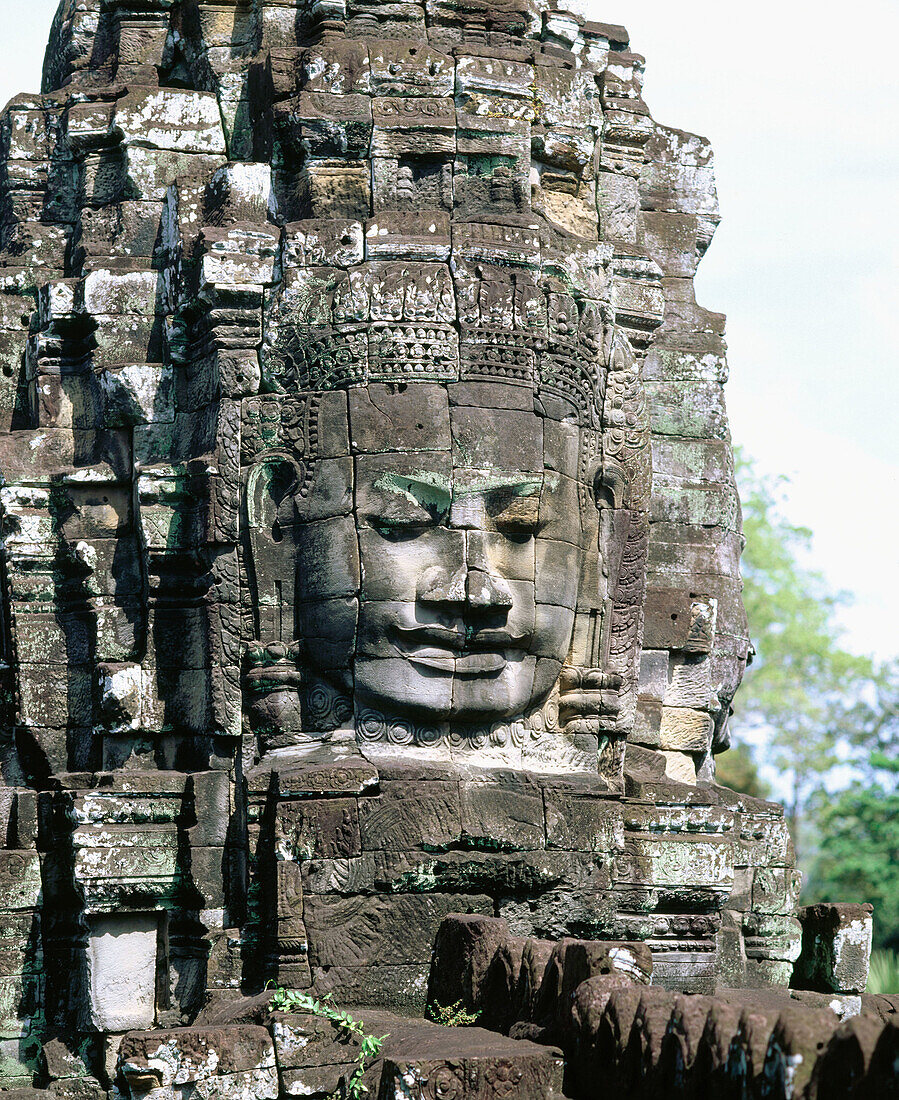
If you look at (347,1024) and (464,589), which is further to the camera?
(464,589)

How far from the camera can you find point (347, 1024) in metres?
9.50

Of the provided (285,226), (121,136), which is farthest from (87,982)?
(121,136)

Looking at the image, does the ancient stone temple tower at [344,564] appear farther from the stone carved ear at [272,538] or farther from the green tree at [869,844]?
the green tree at [869,844]

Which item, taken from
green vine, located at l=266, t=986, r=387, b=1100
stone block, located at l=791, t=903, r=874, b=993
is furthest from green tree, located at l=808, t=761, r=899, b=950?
green vine, located at l=266, t=986, r=387, b=1100

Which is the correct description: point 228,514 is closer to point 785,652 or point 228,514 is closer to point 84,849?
point 84,849

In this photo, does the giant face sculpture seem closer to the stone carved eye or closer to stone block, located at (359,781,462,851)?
the stone carved eye

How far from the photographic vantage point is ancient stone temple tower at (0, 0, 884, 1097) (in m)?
10.9

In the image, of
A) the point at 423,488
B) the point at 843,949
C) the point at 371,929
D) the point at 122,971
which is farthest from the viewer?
the point at 843,949

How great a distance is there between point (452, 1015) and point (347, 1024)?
0.66m

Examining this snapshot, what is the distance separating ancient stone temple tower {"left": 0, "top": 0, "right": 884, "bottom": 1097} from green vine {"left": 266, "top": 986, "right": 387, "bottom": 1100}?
1.77 feet

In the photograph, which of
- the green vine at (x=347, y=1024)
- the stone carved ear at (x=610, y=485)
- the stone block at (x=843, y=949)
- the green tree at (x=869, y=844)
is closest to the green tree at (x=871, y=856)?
the green tree at (x=869, y=844)

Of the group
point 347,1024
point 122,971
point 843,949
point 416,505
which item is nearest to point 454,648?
point 416,505

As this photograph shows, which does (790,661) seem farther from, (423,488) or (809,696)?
(423,488)

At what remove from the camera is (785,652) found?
35.5 metres
